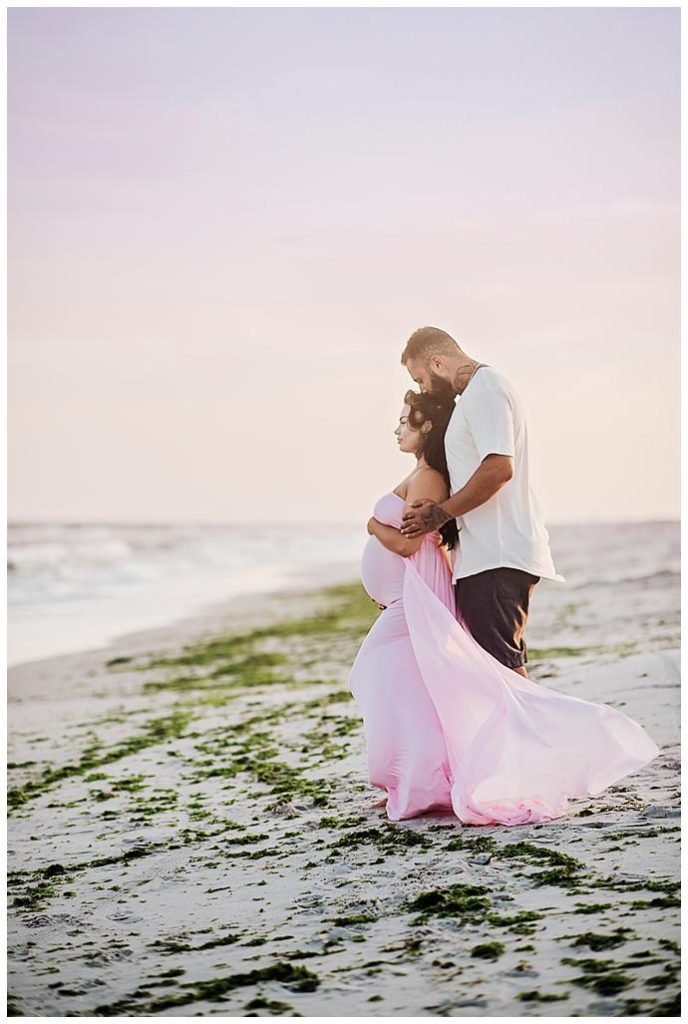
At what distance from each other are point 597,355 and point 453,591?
7579mm

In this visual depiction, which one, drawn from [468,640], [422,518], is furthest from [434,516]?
[468,640]

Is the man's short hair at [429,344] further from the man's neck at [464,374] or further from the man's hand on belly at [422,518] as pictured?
the man's hand on belly at [422,518]

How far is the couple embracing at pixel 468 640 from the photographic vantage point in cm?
456

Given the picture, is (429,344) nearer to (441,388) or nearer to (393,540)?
(441,388)

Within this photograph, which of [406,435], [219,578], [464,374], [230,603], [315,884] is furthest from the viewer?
[219,578]

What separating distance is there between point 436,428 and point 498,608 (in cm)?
80

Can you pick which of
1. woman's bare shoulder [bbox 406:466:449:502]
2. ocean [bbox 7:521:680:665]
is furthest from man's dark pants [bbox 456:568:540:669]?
ocean [bbox 7:521:680:665]

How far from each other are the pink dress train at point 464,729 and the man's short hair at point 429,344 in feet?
2.02

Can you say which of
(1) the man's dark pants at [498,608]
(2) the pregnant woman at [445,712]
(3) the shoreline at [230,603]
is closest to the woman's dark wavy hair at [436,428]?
(2) the pregnant woman at [445,712]

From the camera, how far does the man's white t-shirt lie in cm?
458

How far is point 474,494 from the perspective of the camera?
4.54 m

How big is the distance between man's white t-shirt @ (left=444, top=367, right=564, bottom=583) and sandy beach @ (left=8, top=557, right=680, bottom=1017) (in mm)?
1058

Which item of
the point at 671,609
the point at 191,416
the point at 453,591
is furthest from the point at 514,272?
the point at 191,416

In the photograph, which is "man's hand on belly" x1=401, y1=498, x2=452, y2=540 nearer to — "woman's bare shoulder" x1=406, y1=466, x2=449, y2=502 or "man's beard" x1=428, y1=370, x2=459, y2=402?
"woman's bare shoulder" x1=406, y1=466, x2=449, y2=502
